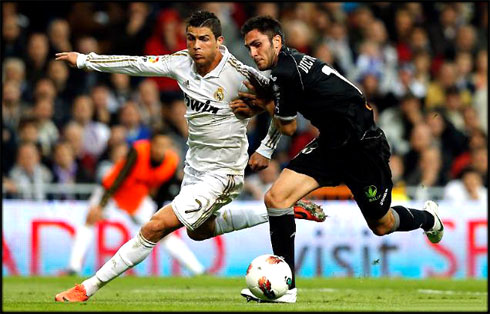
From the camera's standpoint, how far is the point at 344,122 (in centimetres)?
924

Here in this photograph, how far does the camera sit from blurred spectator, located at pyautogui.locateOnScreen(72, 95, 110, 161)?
16.3 m

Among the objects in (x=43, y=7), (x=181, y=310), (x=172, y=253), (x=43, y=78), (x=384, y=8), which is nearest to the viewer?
(x=181, y=310)

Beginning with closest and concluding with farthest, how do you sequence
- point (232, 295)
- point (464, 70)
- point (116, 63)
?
point (116, 63) < point (232, 295) < point (464, 70)

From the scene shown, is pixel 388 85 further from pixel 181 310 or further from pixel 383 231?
pixel 181 310

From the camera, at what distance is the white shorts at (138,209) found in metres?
14.9

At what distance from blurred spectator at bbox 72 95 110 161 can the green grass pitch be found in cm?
271

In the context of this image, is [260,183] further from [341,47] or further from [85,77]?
[341,47]

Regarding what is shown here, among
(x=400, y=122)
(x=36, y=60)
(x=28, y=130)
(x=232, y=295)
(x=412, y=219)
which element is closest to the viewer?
(x=412, y=219)

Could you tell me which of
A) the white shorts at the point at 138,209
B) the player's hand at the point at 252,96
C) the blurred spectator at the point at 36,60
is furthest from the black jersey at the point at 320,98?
the blurred spectator at the point at 36,60

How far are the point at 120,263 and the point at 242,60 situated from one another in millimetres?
8980

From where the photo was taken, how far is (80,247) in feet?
47.9

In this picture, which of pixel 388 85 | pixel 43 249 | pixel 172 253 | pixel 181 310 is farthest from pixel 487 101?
pixel 181 310

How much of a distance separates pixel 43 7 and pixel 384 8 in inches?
246

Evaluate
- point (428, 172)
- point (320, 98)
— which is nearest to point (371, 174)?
point (320, 98)
